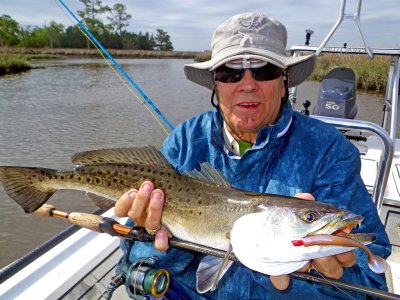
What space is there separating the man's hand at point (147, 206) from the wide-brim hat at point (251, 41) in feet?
3.10

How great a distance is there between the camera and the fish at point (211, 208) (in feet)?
5.10

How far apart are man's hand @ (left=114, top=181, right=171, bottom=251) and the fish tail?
0.64 m

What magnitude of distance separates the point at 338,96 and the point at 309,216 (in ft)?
13.7

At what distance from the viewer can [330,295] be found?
6.33ft

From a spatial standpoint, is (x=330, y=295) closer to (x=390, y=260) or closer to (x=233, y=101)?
(x=233, y=101)

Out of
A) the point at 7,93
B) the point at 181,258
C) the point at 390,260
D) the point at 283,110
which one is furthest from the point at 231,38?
the point at 7,93

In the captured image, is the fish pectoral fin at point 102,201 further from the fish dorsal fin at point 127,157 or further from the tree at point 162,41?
the tree at point 162,41

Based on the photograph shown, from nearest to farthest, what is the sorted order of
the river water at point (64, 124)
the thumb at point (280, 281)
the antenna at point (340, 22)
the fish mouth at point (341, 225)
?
the fish mouth at point (341, 225) → the thumb at point (280, 281) → the antenna at point (340, 22) → the river water at point (64, 124)

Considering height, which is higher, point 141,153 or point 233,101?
point 233,101

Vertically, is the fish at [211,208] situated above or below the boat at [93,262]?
above

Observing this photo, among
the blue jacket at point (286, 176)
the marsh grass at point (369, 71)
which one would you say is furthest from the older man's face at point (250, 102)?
the marsh grass at point (369, 71)

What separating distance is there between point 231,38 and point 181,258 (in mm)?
1486

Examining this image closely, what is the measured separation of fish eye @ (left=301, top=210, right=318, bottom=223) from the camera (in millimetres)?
1586

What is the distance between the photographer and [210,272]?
188 centimetres
